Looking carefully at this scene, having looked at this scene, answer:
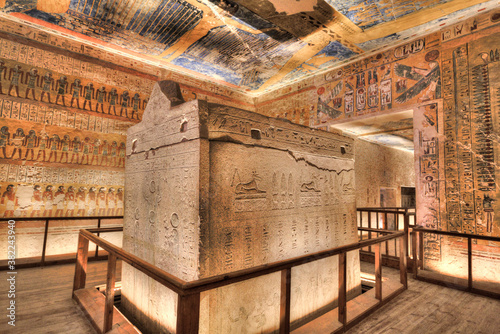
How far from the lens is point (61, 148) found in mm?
5098

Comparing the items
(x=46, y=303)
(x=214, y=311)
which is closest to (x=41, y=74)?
(x=46, y=303)

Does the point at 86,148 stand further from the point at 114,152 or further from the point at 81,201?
the point at 81,201

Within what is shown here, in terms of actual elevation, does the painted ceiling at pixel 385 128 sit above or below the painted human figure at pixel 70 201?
above

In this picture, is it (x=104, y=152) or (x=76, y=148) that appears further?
(x=104, y=152)

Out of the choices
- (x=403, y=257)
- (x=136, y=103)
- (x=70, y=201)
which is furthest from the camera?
(x=136, y=103)

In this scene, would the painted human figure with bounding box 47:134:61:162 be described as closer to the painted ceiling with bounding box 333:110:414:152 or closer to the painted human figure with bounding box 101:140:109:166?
the painted human figure with bounding box 101:140:109:166

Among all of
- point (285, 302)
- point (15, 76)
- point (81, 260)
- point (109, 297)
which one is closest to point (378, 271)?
point (285, 302)

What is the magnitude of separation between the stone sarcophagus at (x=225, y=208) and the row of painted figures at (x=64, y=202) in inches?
128

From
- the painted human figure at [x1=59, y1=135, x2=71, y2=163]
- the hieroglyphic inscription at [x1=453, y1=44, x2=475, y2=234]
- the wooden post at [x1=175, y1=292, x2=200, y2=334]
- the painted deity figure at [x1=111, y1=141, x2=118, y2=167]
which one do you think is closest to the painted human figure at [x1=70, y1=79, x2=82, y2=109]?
the painted human figure at [x1=59, y1=135, x2=71, y2=163]

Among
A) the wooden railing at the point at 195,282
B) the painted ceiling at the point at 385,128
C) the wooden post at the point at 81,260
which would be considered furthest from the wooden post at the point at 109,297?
the painted ceiling at the point at 385,128

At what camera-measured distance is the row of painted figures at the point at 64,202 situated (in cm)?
461

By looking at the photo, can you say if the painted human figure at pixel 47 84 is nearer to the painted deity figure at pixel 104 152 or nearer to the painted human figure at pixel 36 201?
the painted deity figure at pixel 104 152

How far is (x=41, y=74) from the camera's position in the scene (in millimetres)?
5004

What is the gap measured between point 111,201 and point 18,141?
1945 mm
